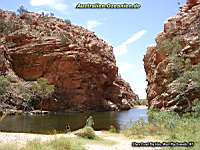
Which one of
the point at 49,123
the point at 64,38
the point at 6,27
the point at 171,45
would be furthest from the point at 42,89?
the point at 171,45

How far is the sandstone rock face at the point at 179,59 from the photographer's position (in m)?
49.1

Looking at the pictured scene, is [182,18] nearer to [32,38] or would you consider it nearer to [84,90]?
[84,90]

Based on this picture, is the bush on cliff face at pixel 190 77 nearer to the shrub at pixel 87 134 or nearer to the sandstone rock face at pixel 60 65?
the shrub at pixel 87 134

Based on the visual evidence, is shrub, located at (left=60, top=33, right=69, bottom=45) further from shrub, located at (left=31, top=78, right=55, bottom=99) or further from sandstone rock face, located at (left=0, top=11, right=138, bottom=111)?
shrub, located at (left=31, top=78, right=55, bottom=99)

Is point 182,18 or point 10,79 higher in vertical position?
point 182,18

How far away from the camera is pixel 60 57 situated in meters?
104

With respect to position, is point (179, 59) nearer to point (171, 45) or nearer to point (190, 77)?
point (171, 45)

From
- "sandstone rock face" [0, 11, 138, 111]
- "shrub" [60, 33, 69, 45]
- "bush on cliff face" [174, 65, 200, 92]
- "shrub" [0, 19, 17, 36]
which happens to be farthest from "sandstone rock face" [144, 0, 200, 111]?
"shrub" [0, 19, 17, 36]

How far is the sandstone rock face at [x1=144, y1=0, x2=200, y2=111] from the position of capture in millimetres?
49094

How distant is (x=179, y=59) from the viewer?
55.2 metres

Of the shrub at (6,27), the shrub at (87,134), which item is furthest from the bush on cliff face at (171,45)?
the shrub at (6,27)

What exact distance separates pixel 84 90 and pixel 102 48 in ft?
80.8

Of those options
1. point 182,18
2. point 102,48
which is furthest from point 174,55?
point 102,48

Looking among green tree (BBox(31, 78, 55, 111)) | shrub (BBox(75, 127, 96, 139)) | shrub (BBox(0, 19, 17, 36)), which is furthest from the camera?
shrub (BBox(0, 19, 17, 36))
